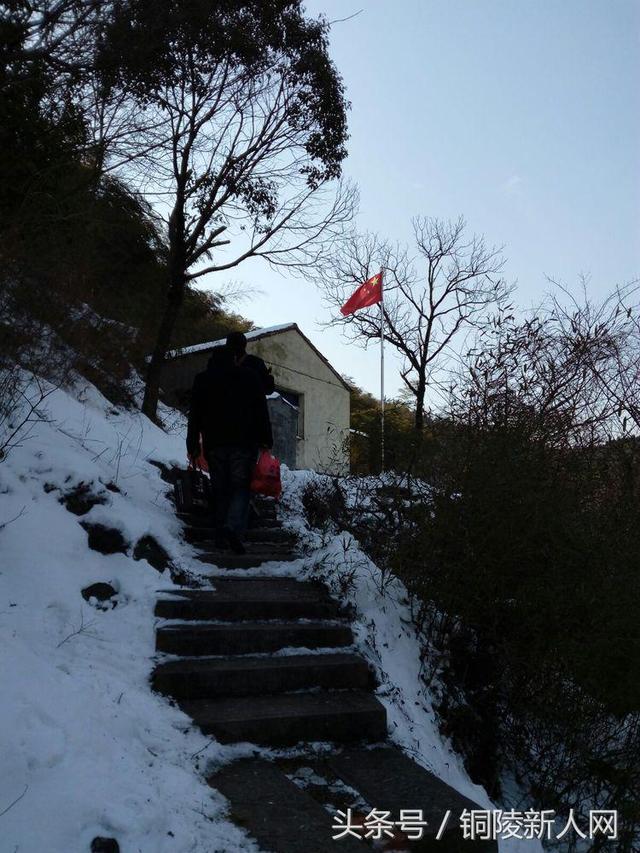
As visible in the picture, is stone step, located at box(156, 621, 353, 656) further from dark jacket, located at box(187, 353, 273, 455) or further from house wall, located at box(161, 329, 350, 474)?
house wall, located at box(161, 329, 350, 474)

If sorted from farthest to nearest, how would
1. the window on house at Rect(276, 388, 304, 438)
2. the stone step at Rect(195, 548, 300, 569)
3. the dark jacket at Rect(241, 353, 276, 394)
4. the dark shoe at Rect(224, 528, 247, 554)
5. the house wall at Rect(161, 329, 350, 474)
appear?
the window on house at Rect(276, 388, 304, 438), the house wall at Rect(161, 329, 350, 474), the dark jacket at Rect(241, 353, 276, 394), the dark shoe at Rect(224, 528, 247, 554), the stone step at Rect(195, 548, 300, 569)

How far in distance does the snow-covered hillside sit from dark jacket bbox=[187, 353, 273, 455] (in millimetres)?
884

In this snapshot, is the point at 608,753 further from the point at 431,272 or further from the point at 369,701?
the point at 431,272

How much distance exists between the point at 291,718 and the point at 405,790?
73 cm

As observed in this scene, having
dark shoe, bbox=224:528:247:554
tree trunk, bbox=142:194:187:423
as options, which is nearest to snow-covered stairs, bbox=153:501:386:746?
dark shoe, bbox=224:528:247:554

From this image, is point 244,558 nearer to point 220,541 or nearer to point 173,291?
point 220,541

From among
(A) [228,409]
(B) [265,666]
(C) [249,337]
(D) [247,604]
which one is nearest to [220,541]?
(A) [228,409]

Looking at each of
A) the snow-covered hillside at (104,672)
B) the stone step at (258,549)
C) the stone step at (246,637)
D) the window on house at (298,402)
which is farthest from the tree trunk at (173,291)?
the window on house at (298,402)

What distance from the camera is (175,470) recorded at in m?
7.44

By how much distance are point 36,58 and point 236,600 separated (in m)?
6.24

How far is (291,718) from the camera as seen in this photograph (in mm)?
3701

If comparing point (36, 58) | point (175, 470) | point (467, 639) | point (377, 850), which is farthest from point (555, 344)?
point (36, 58)

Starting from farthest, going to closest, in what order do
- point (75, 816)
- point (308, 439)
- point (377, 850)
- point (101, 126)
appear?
point (308, 439) < point (101, 126) < point (377, 850) < point (75, 816)

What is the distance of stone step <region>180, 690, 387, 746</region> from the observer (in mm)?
3576
